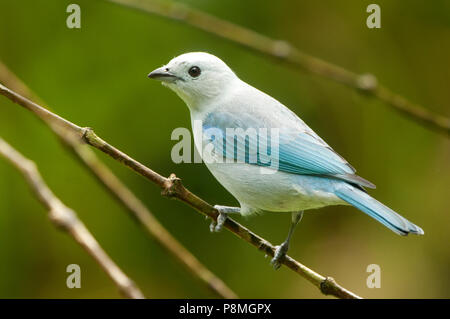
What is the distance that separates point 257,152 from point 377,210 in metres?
0.90

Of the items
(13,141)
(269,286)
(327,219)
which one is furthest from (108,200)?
(327,219)

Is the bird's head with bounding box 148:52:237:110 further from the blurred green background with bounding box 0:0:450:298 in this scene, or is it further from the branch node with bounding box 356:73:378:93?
the blurred green background with bounding box 0:0:450:298

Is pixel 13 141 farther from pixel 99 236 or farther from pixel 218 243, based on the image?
pixel 218 243

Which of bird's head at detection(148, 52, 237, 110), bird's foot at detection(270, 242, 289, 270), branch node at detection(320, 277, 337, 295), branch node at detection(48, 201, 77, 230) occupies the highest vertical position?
bird's head at detection(148, 52, 237, 110)

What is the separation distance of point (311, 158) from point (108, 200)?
84.2 inches

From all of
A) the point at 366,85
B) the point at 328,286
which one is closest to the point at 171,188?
the point at 328,286

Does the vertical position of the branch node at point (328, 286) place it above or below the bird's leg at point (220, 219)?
below

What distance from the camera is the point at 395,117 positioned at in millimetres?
5965

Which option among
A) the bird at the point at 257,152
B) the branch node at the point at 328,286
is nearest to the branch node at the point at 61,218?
the bird at the point at 257,152

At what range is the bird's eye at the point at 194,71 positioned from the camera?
3977 mm

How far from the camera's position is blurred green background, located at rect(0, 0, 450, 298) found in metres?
5.12

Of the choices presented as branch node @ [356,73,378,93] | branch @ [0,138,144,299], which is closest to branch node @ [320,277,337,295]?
branch @ [0,138,144,299]

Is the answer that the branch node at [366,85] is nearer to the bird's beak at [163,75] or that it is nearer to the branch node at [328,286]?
Answer: the bird's beak at [163,75]

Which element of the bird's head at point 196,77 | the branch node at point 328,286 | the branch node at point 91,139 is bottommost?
the branch node at point 328,286
